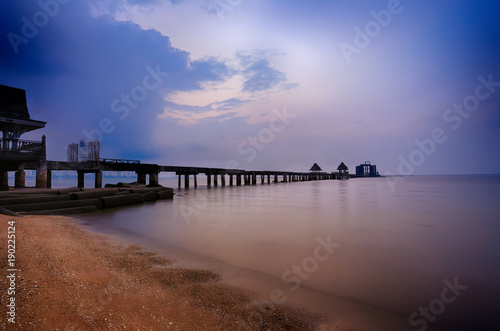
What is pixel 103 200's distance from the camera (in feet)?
51.4

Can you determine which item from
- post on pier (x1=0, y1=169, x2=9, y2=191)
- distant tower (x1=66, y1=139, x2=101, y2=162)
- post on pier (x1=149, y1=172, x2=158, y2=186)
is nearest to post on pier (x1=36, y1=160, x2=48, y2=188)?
post on pier (x1=0, y1=169, x2=9, y2=191)

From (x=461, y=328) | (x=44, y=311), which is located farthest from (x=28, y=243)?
(x=461, y=328)

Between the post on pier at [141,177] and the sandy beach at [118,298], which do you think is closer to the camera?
the sandy beach at [118,298]

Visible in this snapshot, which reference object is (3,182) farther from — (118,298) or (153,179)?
(118,298)

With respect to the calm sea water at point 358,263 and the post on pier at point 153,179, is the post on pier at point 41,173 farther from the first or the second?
the calm sea water at point 358,263

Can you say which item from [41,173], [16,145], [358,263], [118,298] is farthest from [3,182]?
[358,263]

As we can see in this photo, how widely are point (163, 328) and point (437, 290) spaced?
5.22 m

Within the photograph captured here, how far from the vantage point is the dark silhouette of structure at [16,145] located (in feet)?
64.5

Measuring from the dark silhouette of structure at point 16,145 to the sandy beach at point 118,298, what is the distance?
65.0 ft

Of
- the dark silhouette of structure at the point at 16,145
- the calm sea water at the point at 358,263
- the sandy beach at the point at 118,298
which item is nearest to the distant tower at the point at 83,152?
the dark silhouette of structure at the point at 16,145

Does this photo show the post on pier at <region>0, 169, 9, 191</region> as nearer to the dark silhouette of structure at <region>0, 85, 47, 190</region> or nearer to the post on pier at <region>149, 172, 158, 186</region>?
the dark silhouette of structure at <region>0, 85, 47, 190</region>

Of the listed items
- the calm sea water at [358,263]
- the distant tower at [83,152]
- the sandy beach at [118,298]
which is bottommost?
the calm sea water at [358,263]

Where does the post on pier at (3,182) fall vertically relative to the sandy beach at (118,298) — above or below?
above

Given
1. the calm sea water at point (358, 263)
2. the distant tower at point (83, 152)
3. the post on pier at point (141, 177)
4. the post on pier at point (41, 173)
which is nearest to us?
the calm sea water at point (358, 263)
